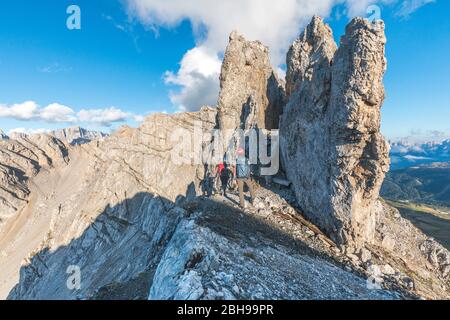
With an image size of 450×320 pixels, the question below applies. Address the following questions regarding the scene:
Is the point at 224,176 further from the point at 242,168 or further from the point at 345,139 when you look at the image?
the point at 345,139

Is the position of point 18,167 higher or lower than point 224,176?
lower

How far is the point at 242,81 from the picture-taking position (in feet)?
150

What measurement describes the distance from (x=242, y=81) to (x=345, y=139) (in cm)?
A: 2679

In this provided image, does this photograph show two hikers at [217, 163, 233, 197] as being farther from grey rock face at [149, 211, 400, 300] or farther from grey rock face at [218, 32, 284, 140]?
grey rock face at [218, 32, 284, 140]

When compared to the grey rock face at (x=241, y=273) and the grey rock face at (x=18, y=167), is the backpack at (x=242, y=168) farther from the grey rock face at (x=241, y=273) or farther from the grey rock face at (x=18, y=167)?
the grey rock face at (x=18, y=167)

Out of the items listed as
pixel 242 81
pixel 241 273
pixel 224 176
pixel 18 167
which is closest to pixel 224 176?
pixel 224 176

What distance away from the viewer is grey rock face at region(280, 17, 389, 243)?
20.1m

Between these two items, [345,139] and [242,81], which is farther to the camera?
[242,81]

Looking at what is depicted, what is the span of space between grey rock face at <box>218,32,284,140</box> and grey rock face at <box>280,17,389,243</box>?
1602 centimetres

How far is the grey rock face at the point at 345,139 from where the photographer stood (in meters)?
20.1

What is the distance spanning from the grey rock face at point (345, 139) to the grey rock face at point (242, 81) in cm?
1602

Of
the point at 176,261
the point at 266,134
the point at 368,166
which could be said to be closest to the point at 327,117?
the point at 368,166

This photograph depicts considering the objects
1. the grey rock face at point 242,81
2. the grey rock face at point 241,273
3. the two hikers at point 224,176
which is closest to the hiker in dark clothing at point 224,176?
the two hikers at point 224,176

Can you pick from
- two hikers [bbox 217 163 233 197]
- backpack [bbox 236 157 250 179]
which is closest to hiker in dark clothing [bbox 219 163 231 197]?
two hikers [bbox 217 163 233 197]
